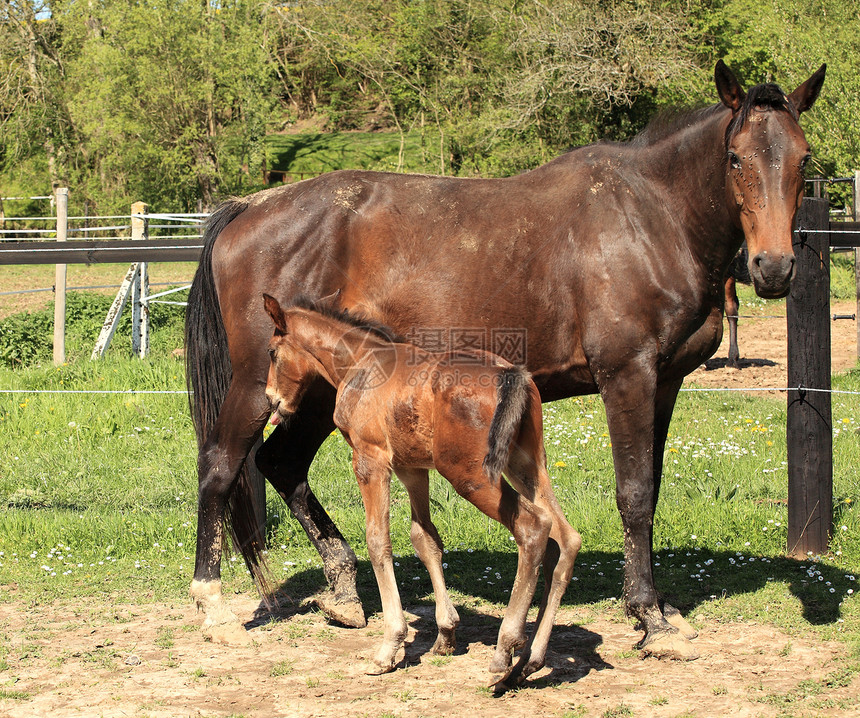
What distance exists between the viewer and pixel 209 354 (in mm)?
5008

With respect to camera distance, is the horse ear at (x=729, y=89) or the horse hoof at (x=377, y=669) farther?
the horse ear at (x=729, y=89)

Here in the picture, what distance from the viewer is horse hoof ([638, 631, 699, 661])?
157 inches

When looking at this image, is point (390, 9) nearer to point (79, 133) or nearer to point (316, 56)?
point (316, 56)

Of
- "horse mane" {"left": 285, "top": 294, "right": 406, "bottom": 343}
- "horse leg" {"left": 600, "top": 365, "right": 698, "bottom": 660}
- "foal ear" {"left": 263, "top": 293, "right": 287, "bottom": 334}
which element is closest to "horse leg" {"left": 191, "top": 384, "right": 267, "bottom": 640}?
"foal ear" {"left": 263, "top": 293, "right": 287, "bottom": 334}

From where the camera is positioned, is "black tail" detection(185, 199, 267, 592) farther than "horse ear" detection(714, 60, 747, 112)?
Yes

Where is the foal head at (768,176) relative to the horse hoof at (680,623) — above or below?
above

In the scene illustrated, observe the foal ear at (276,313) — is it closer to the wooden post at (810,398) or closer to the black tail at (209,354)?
the black tail at (209,354)

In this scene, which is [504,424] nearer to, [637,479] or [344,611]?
[637,479]

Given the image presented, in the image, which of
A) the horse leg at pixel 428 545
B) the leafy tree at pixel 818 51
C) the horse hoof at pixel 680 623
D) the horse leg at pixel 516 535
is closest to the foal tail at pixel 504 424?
the horse leg at pixel 516 535

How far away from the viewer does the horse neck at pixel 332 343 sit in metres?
4.11

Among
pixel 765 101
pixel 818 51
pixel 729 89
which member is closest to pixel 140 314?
pixel 729 89

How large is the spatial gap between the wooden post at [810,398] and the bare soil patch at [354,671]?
124 centimetres

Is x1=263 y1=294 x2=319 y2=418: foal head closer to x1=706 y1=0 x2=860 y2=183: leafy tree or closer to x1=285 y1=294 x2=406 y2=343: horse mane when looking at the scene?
x1=285 y1=294 x2=406 y2=343: horse mane

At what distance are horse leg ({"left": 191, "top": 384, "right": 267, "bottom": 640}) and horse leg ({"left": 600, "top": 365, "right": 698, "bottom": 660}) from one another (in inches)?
73.3
